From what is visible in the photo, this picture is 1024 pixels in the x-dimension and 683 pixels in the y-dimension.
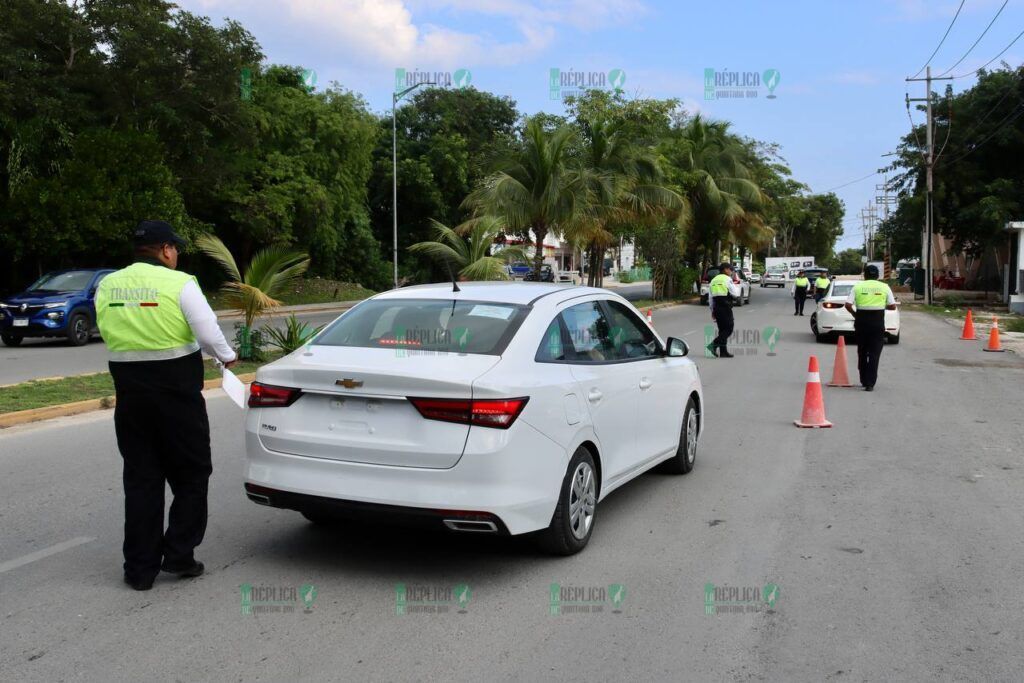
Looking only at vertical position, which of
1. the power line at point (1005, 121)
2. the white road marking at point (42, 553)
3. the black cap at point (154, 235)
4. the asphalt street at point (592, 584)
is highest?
the power line at point (1005, 121)

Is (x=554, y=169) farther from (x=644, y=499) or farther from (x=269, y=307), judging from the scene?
(x=644, y=499)

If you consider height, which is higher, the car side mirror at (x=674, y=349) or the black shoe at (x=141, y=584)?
the car side mirror at (x=674, y=349)

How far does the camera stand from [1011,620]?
4.52 metres

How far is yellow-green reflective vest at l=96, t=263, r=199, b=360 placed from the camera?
469 centimetres

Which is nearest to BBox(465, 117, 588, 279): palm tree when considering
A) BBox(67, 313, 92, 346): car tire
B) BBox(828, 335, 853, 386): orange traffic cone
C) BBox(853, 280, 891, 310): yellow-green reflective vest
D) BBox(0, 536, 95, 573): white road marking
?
BBox(67, 313, 92, 346): car tire

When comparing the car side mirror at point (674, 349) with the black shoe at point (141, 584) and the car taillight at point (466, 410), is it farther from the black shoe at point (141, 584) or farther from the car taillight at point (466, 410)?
the black shoe at point (141, 584)

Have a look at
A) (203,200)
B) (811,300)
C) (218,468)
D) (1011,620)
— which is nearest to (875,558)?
(1011,620)

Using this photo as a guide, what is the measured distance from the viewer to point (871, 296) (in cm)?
1288

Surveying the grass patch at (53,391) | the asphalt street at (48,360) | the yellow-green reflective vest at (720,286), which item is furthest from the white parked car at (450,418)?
the yellow-green reflective vest at (720,286)

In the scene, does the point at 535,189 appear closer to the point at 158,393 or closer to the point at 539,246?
the point at 539,246

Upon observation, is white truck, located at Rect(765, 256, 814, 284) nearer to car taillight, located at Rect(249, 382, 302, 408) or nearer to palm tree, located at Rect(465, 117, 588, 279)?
palm tree, located at Rect(465, 117, 588, 279)

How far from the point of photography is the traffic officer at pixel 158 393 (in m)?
4.70

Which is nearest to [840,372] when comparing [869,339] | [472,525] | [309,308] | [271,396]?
[869,339]

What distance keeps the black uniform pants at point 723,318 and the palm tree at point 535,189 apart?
364 inches
